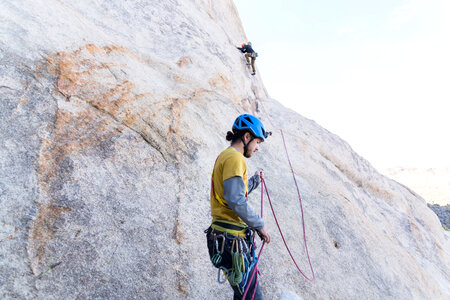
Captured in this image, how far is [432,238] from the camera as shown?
1448 cm

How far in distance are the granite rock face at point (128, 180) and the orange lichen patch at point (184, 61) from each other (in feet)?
0.17

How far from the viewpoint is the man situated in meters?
3.09

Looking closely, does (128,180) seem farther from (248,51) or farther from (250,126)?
(248,51)

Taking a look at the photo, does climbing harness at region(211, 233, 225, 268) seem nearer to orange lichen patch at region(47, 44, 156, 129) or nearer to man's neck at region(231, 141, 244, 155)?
man's neck at region(231, 141, 244, 155)

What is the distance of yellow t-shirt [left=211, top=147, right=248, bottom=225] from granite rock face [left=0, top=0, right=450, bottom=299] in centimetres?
188

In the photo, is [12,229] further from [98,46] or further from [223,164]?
[98,46]

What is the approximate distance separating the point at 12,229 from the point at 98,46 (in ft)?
17.0

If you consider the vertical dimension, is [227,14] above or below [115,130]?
above

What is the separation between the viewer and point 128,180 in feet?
17.3

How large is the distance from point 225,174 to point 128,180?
112 inches

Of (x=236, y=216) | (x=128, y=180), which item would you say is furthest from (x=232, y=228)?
(x=128, y=180)

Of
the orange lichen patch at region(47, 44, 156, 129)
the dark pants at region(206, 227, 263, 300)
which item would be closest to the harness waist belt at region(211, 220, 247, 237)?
the dark pants at region(206, 227, 263, 300)

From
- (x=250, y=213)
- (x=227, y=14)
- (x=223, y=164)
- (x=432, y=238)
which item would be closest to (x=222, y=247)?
(x=250, y=213)

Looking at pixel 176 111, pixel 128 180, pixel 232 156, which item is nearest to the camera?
pixel 232 156
